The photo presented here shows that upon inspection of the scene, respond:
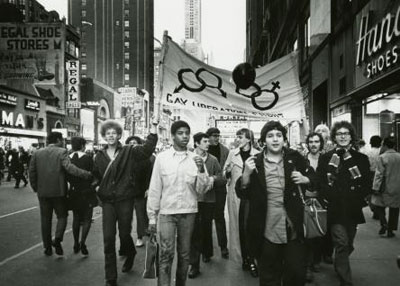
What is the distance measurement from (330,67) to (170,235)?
13902 mm

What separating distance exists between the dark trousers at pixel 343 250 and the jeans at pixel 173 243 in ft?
5.52

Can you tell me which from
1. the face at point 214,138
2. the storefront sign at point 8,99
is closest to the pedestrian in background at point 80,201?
the face at point 214,138

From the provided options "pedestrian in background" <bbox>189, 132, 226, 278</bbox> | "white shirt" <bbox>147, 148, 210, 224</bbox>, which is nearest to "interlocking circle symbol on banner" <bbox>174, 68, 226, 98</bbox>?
"pedestrian in background" <bbox>189, 132, 226, 278</bbox>

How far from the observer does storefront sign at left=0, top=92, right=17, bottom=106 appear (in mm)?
37172

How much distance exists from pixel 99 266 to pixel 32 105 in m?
40.1

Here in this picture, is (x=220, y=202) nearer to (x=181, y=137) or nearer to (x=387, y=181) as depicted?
(x=181, y=137)

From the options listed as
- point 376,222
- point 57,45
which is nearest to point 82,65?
point 57,45

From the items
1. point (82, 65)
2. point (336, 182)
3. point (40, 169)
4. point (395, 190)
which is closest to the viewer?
point (336, 182)

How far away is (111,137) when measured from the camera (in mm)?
5875

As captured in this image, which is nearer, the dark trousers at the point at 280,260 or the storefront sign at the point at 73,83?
the dark trousers at the point at 280,260

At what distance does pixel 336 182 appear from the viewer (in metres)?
5.20

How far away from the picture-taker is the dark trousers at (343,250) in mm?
5125

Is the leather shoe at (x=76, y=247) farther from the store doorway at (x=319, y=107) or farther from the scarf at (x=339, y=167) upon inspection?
the store doorway at (x=319, y=107)

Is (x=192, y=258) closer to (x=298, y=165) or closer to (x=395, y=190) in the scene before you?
(x=298, y=165)
